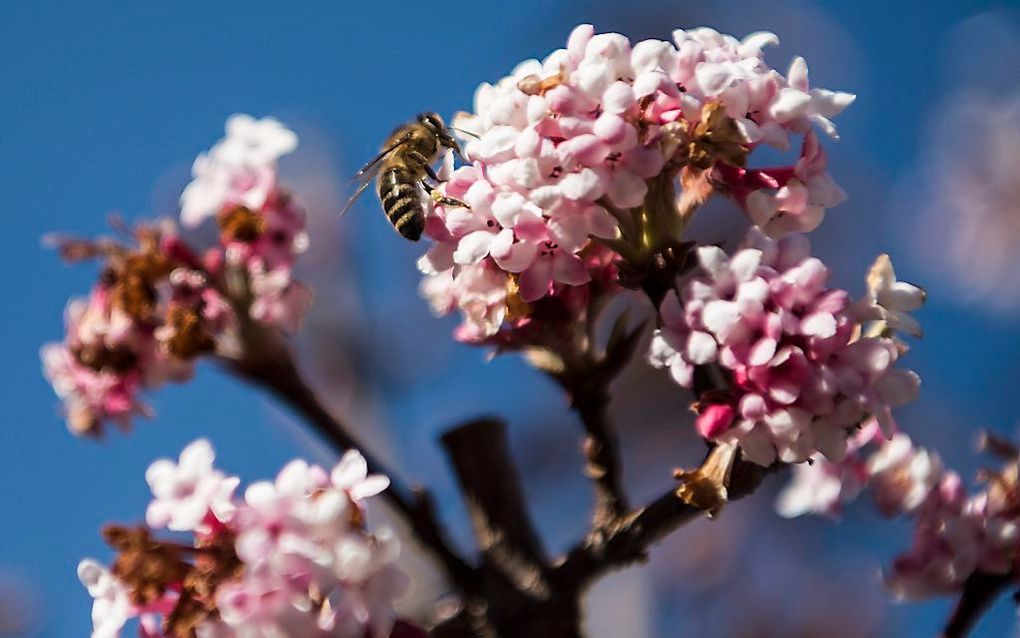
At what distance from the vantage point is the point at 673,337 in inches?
63.8

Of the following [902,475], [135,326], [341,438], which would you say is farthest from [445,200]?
[902,475]

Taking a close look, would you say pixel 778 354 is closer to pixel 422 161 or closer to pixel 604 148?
pixel 604 148

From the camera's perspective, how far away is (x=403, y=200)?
201 cm

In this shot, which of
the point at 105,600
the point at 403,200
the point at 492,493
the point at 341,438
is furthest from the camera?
the point at 341,438

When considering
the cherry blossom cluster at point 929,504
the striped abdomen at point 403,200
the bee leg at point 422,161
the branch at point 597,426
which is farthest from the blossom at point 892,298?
the bee leg at point 422,161

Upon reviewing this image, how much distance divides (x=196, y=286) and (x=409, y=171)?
0.57 metres

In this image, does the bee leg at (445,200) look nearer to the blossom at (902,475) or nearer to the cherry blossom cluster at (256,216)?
the cherry blossom cluster at (256,216)

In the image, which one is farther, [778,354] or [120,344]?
[120,344]

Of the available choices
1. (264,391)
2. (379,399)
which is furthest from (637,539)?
(379,399)

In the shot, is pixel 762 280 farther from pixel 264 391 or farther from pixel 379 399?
pixel 379 399

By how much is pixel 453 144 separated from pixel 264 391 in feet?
2.15

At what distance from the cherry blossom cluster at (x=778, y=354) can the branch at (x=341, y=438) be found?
2.16ft

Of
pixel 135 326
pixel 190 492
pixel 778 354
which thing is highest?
pixel 135 326

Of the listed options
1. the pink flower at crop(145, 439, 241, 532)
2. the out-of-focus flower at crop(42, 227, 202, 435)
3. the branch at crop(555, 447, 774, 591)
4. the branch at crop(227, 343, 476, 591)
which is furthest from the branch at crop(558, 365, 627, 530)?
the out-of-focus flower at crop(42, 227, 202, 435)
